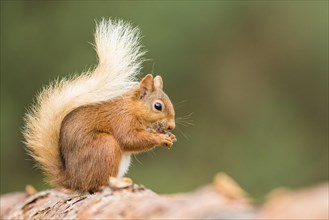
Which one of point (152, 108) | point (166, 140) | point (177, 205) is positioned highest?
point (152, 108)

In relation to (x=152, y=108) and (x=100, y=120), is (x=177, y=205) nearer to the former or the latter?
(x=100, y=120)

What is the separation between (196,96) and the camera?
16.9ft

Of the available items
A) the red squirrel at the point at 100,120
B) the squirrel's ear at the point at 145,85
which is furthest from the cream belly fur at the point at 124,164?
the squirrel's ear at the point at 145,85

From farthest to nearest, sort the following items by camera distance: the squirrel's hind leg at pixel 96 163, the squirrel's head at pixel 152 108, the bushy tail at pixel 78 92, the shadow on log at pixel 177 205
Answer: the squirrel's head at pixel 152 108 < the bushy tail at pixel 78 92 < the squirrel's hind leg at pixel 96 163 < the shadow on log at pixel 177 205

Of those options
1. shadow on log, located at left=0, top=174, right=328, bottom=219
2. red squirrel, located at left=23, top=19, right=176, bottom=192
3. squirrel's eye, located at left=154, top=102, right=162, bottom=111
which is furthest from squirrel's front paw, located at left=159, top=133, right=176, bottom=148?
shadow on log, located at left=0, top=174, right=328, bottom=219

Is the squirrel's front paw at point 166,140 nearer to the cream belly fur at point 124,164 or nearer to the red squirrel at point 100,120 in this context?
the red squirrel at point 100,120

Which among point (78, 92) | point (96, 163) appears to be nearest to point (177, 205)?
point (96, 163)

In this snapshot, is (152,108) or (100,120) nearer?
(100,120)

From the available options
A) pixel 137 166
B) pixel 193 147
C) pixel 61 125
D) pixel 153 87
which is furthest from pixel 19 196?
pixel 193 147

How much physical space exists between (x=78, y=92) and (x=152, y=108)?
270 mm

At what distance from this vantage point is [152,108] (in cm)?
237

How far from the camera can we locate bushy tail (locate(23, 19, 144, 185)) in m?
2.26

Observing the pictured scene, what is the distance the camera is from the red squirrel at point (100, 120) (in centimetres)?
219

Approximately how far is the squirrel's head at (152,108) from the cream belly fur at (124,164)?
0.47 feet
